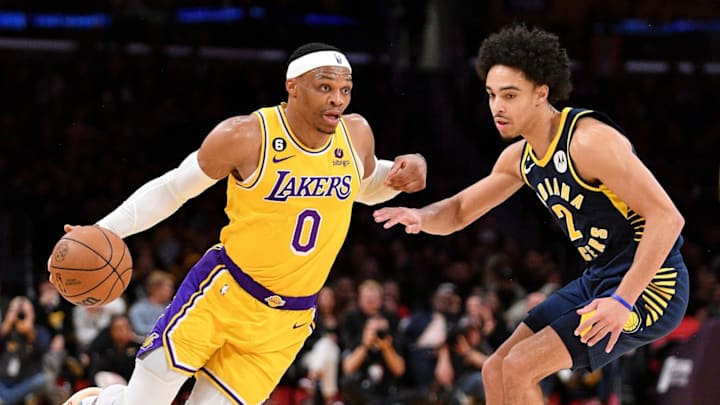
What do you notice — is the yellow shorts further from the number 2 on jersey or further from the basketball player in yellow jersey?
the number 2 on jersey

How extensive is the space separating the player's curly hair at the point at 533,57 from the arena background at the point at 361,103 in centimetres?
693

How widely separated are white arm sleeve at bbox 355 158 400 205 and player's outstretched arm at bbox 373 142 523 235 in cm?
29

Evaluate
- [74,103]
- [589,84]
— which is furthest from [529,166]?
[589,84]

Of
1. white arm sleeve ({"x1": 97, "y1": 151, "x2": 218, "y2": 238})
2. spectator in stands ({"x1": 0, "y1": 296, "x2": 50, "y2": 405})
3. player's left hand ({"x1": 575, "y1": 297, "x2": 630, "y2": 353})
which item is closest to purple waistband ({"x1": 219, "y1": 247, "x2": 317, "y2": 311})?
white arm sleeve ({"x1": 97, "y1": 151, "x2": 218, "y2": 238})

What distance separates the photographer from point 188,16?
1947 centimetres

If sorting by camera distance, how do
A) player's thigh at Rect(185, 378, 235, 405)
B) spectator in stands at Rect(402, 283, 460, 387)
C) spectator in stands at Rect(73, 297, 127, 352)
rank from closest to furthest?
1. player's thigh at Rect(185, 378, 235, 405)
2. spectator in stands at Rect(402, 283, 460, 387)
3. spectator in stands at Rect(73, 297, 127, 352)

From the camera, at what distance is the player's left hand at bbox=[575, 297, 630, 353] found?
14.6 feet

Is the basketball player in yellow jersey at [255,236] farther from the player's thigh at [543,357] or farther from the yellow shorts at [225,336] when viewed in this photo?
the player's thigh at [543,357]

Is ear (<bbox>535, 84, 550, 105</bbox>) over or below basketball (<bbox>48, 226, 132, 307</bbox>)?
over

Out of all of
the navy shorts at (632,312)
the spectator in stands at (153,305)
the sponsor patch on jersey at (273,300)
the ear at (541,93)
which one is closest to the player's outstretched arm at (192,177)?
the sponsor patch on jersey at (273,300)

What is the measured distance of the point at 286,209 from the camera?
5.13 m

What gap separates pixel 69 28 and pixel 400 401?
1094 centimetres

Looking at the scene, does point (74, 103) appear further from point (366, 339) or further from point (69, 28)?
point (366, 339)

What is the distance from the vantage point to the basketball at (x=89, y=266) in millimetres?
5023
